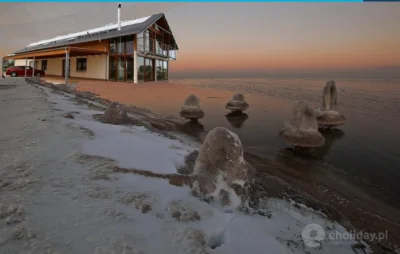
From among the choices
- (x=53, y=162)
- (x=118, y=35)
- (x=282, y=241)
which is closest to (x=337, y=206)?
(x=282, y=241)

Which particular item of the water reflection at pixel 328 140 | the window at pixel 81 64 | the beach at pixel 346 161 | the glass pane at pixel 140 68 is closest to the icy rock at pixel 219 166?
the beach at pixel 346 161

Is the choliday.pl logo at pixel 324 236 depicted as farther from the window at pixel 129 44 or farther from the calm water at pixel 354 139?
the window at pixel 129 44

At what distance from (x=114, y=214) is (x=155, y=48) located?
29294 millimetres

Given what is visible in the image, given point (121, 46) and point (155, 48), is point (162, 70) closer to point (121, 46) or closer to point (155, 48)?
point (155, 48)

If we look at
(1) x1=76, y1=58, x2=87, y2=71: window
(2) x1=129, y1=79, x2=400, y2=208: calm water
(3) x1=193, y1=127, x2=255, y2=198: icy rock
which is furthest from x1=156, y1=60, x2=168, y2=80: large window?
(3) x1=193, y1=127, x2=255, y2=198: icy rock

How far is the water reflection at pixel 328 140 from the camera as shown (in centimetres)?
881

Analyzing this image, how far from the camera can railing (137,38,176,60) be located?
2631 centimetres

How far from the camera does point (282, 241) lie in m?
2.53

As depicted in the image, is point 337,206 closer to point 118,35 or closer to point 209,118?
point 209,118

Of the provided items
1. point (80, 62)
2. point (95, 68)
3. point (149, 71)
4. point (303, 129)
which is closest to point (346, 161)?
point (303, 129)

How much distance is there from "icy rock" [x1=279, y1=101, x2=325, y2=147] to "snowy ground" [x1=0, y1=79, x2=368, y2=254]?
574 centimetres

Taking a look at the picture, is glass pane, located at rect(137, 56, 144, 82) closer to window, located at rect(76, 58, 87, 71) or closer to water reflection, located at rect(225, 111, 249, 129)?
window, located at rect(76, 58, 87, 71)

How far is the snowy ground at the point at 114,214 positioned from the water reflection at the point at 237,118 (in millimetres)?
9534

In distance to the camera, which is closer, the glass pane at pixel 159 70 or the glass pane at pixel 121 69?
the glass pane at pixel 121 69
